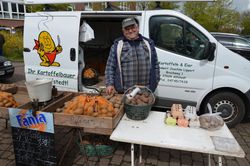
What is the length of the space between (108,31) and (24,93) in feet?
14.7

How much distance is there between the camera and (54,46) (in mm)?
4523

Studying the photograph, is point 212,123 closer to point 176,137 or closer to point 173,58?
point 176,137

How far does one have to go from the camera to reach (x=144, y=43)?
2.96 meters

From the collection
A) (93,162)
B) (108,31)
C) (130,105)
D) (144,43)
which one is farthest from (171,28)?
(108,31)

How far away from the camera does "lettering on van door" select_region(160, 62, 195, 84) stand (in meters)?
4.20

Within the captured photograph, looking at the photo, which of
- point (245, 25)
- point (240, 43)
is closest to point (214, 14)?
point (245, 25)

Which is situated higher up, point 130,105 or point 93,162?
point 130,105

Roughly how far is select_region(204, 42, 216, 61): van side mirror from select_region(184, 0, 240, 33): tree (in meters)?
18.6

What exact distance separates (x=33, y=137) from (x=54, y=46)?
2491 millimetres

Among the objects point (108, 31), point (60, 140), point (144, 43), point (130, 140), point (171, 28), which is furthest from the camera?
point (108, 31)

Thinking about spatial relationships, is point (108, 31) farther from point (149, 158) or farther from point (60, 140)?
point (149, 158)

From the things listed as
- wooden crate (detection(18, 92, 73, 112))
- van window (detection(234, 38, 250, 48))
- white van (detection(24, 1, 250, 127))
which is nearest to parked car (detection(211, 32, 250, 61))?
van window (detection(234, 38, 250, 48))

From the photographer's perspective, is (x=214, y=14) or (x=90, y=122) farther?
(x=214, y=14)

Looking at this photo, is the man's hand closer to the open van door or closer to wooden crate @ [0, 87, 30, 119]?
wooden crate @ [0, 87, 30, 119]
